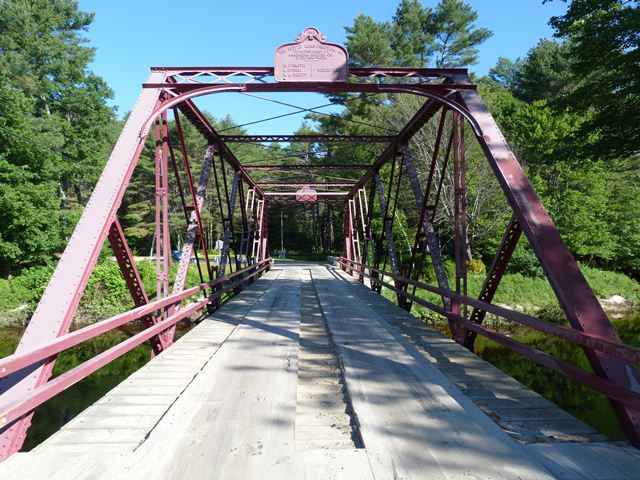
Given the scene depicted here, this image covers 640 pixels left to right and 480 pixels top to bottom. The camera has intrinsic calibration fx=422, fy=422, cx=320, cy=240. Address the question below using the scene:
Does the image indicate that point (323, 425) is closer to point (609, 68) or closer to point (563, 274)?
point (563, 274)

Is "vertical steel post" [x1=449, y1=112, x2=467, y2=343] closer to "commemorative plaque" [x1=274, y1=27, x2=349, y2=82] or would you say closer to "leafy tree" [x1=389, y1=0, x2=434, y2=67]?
"commemorative plaque" [x1=274, y1=27, x2=349, y2=82]

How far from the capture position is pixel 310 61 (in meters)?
6.50

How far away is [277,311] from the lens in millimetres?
8578

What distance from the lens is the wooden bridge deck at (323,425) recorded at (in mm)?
2375

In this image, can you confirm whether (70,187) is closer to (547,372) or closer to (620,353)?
(547,372)

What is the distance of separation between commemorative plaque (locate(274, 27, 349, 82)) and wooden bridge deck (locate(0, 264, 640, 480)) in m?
4.04

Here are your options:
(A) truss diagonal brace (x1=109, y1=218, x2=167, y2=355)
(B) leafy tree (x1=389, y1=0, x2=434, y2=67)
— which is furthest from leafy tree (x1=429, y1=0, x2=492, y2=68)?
(A) truss diagonal brace (x1=109, y1=218, x2=167, y2=355)

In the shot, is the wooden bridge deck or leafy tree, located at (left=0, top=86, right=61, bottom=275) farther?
leafy tree, located at (left=0, top=86, right=61, bottom=275)

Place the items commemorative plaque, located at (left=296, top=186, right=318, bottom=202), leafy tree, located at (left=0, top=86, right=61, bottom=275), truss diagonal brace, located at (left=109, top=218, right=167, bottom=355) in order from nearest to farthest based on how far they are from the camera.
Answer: truss diagonal brace, located at (left=109, top=218, right=167, bottom=355) → commemorative plaque, located at (left=296, top=186, right=318, bottom=202) → leafy tree, located at (left=0, top=86, right=61, bottom=275)

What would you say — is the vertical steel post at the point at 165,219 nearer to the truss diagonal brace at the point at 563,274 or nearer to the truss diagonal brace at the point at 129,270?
the truss diagonal brace at the point at 129,270

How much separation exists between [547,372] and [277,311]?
27.3ft

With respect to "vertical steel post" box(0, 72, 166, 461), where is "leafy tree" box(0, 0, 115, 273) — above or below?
above

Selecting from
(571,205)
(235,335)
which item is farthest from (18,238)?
(571,205)

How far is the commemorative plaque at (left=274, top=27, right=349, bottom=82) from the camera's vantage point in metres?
6.46
